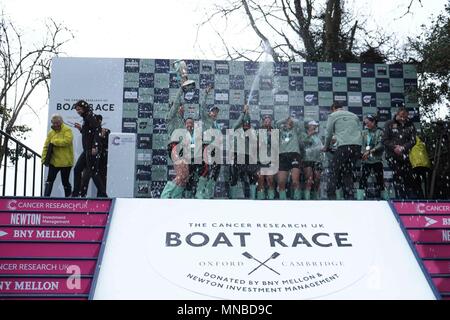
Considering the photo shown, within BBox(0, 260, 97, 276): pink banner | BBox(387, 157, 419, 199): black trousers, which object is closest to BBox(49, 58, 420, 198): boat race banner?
BBox(387, 157, 419, 199): black trousers

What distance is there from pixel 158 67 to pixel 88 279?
25.6 ft

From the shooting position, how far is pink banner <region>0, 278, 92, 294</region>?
4285 mm

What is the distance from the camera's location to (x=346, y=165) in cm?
772

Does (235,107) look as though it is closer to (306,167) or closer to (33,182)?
(306,167)

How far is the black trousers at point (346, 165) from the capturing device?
7656 millimetres

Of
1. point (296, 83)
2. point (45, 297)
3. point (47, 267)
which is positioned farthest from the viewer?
point (296, 83)

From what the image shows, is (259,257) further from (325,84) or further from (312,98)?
(325,84)

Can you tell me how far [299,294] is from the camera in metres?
4.18

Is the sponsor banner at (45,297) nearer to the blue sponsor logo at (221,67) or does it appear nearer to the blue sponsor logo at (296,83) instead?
the blue sponsor logo at (221,67)

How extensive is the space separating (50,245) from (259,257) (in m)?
1.76

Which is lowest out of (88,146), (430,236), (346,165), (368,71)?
(430,236)

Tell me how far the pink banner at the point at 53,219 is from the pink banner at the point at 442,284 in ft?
9.44

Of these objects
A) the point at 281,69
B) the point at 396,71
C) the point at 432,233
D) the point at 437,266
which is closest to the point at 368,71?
the point at 396,71

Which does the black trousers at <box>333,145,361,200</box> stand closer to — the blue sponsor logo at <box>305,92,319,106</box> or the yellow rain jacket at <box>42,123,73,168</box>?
the yellow rain jacket at <box>42,123,73,168</box>
